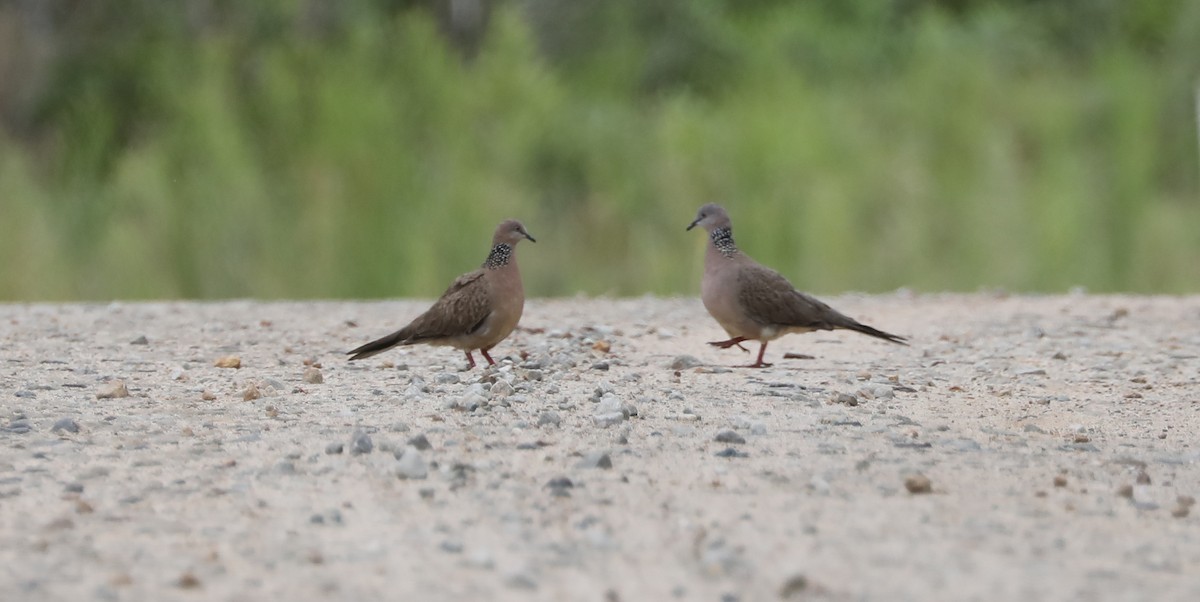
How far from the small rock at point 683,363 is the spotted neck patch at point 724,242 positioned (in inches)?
Result: 18.9

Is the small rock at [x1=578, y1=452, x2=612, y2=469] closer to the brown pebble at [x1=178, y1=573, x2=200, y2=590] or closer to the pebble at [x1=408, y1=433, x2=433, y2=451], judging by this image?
the pebble at [x1=408, y1=433, x2=433, y2=451]

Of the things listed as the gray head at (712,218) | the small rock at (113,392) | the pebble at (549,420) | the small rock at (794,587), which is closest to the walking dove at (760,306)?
the gray head at (712,218)

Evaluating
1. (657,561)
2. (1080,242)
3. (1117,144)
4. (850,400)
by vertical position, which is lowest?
(657,561)

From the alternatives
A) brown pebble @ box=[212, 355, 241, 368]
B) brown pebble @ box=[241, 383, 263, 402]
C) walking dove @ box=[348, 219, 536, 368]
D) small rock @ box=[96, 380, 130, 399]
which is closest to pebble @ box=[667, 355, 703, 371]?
walking dove @ box=[348, 219, 536, 368]

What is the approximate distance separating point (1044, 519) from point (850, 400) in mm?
1529

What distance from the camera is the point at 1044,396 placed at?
5.79m

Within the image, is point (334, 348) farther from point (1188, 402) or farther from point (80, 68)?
point (80, 68)

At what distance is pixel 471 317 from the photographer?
5980 millimetres

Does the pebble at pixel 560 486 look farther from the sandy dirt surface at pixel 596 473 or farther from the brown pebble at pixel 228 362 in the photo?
the brown pebble at pixel 228 362

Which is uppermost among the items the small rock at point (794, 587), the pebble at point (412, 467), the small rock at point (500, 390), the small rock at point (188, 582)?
the small rock at point (500, 390)

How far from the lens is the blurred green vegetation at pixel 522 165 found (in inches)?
442

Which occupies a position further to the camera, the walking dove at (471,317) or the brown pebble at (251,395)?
the walking dove at (471,317)

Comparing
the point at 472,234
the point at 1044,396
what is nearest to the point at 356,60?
the point at 472,234

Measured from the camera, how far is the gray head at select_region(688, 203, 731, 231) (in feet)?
22.0
